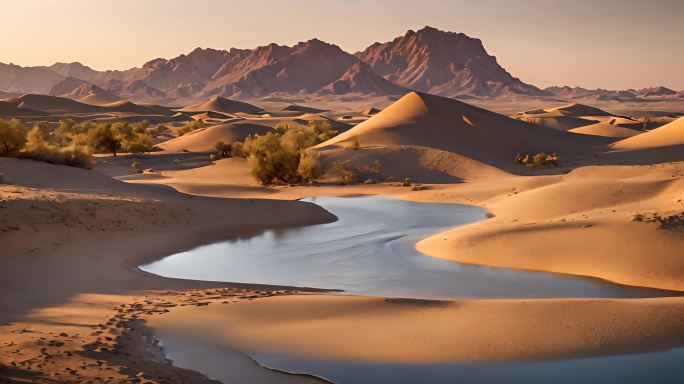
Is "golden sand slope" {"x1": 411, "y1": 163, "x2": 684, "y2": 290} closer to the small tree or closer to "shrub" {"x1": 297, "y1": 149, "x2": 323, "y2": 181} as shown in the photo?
"shrub" {"x1": 297, "y1": 149, "x2": 323, "y2": 181}

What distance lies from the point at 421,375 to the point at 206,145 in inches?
1804

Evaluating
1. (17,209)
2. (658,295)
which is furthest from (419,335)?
(17,209)

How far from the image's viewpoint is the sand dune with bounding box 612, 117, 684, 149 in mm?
44188

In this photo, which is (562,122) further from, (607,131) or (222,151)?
(222,151)

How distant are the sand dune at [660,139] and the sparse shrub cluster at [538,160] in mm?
7085

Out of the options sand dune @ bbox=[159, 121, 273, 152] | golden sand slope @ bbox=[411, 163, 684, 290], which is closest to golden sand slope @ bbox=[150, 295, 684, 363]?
golden sand slope @ bbox=[411, 163, 684, 290]

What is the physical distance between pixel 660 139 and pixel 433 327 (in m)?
41.3

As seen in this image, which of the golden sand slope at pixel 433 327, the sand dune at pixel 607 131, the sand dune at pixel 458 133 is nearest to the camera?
the golden sand slope at pixel 433 327

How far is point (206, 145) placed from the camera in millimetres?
52312

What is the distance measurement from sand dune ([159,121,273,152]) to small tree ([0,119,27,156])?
22.6 m

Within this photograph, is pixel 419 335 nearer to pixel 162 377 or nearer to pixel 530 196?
pixel 162 377

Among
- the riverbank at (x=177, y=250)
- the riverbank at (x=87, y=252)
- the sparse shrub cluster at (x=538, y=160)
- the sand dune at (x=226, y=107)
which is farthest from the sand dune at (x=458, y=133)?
the sand dune at (x=226, y=107)

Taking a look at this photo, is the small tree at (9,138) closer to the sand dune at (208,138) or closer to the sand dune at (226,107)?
the sand dune at (208,138)

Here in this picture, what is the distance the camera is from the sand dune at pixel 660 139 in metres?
44.2
